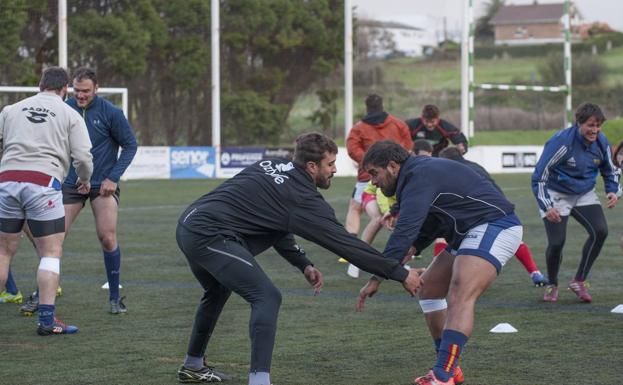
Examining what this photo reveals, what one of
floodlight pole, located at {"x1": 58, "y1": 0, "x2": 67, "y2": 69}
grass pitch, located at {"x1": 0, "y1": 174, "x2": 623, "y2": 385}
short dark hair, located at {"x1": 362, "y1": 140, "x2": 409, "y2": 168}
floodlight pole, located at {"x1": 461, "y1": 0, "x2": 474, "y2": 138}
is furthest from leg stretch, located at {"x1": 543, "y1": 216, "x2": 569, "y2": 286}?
floodlight pole, located at {"x1": 461, "y1": 0, "x2": 474, "y2": 138}

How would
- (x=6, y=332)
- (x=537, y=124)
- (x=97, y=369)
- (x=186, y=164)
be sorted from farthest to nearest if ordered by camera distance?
1. (x=537, y=124)
2. (x=186, y=164)
3. (x=6, y=332)
4. (x=97, y=369)

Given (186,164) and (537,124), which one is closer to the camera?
(186,164)

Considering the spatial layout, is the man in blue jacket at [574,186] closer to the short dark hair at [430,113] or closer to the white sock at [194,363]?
the short dark hair at [430,113]

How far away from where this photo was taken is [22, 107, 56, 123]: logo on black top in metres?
8.22

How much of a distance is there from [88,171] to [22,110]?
692mm

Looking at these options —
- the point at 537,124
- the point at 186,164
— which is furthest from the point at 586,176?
the point at 537,124

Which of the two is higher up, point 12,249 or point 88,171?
point 88,171

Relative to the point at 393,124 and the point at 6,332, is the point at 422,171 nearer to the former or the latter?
the point at 6,332

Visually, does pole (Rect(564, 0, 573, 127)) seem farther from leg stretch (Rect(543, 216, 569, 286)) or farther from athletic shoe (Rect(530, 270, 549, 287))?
leg stretch (Rect(543, 216, 569, 286))

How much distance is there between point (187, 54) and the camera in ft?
141

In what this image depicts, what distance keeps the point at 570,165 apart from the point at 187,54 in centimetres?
3409

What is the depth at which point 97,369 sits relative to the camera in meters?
7.29

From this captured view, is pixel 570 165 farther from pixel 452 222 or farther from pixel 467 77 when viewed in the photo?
pixel 467 77

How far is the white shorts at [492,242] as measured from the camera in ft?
21.7
